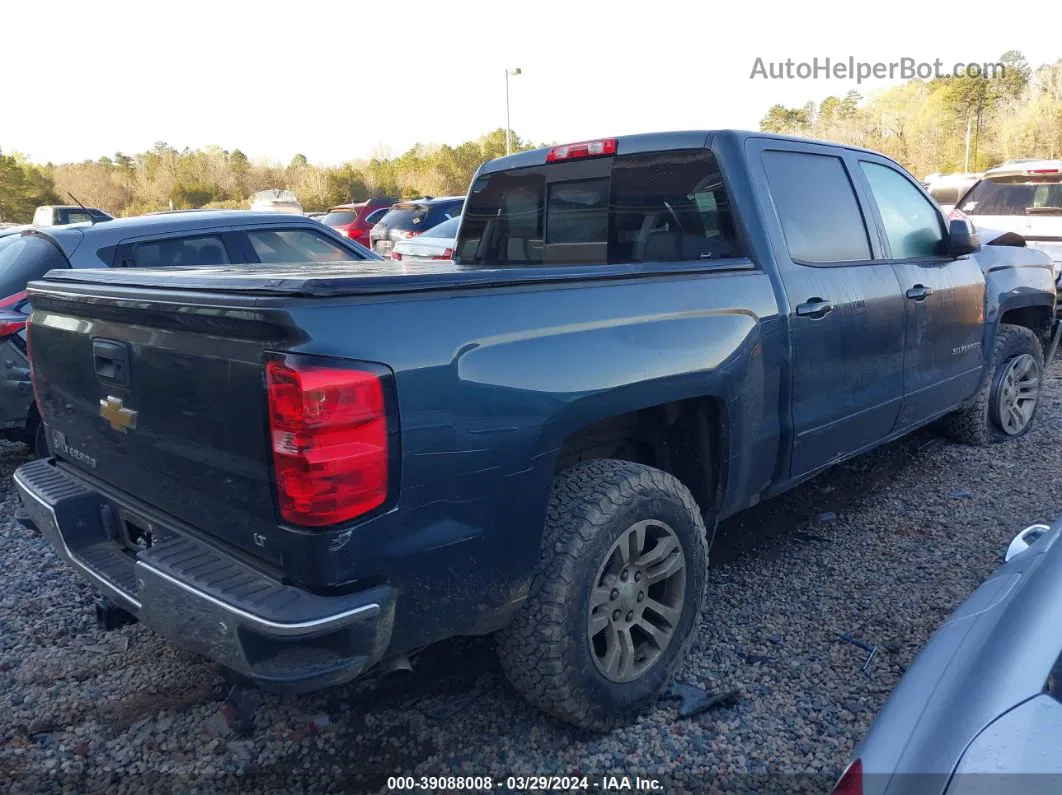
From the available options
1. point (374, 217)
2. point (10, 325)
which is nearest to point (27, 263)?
point (10, 325)

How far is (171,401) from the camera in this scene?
2.23 metres

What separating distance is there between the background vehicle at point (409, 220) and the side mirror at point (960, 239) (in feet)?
34.6

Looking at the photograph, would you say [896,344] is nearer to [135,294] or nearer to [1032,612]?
[1032,612]

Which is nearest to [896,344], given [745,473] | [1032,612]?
[745,473]

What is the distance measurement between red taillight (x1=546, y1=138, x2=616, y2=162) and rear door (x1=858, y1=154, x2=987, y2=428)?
53.0 inches

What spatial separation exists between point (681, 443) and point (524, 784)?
132 centimetres

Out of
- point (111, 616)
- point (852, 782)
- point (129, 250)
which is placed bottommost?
point (111, 616)

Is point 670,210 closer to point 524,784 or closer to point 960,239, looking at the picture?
point 960,239

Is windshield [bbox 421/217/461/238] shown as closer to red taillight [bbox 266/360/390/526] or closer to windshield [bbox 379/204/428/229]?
windshield [bbox 379/204/428/229]

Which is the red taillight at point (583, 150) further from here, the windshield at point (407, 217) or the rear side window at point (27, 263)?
the windshield at point (407, 217)

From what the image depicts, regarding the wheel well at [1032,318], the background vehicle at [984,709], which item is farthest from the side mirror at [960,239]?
the background vehicle at [984,709]

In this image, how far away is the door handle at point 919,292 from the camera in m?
3.99

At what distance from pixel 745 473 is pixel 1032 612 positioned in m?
1.54

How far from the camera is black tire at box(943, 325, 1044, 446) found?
521 cm
